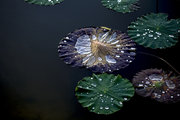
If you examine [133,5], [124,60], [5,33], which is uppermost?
[133,5]

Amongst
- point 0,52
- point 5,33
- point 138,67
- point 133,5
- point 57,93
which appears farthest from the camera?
point 133,5

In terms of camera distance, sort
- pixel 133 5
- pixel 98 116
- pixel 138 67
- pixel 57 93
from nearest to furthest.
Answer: pixel 98 116, pixel 57 93, pixel 138 67, pixel 133 5

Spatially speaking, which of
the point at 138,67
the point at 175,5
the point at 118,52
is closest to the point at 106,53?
the point at 118,52

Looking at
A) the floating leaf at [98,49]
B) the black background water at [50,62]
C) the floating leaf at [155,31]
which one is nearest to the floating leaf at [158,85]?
the black background water at [50,62]

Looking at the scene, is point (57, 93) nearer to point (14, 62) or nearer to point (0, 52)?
point (14, 62)

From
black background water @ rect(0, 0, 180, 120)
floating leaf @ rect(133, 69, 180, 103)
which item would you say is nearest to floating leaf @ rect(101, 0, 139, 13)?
black background water @ rect(0, 0, 180, 120)

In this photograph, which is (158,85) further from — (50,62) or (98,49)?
(50,62)

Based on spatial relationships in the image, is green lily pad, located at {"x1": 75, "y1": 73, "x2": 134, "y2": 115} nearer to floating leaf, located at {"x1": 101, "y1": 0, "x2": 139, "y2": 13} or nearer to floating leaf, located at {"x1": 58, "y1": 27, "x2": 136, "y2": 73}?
floating leaf, located at {"x1": 58, "y1": 27, "x2": 136, "y2": 73}

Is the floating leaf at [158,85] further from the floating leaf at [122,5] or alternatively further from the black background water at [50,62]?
the floating leaf at [122,5]
